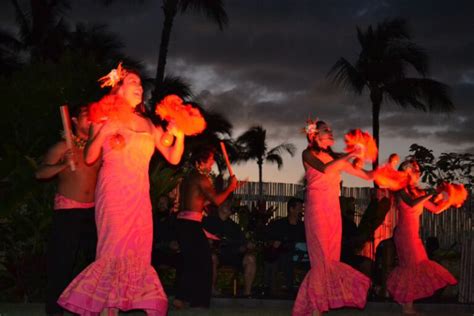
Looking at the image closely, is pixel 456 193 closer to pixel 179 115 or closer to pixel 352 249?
pixel 352 249

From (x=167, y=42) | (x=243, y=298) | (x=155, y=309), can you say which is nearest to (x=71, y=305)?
(x=155, y=309)

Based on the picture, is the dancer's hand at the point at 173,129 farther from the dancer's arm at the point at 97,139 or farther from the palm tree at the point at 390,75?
the palm tree at the point at 390,75

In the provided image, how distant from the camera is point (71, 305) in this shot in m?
7.40

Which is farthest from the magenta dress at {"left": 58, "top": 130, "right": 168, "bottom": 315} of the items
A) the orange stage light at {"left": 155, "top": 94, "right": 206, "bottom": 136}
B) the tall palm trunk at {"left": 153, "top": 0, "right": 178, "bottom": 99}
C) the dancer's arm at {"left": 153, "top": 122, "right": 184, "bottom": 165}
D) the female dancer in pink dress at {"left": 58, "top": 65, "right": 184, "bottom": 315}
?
the tall palm trunk at {"left": 153, "top": 0, "right": 178, "bottom": 99}

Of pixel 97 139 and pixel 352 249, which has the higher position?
pixel 97 139

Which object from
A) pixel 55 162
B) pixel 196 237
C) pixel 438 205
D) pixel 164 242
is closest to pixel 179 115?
pixel 55 162

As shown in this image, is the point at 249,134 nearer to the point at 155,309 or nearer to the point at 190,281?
the point at 190,281

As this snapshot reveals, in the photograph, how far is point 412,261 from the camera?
12.5 meters

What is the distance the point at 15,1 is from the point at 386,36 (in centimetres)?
1355

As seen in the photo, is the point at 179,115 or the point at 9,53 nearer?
the point at 179,115

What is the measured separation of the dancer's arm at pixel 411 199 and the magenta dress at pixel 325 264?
3257 millimetres

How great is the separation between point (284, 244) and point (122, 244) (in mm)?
8088

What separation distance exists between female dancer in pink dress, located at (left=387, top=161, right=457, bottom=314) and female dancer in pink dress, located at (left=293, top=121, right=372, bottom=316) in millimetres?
3037

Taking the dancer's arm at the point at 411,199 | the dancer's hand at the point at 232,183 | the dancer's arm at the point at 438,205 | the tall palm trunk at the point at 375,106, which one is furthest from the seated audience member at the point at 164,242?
the tall palm trunk at the point at 375,106
